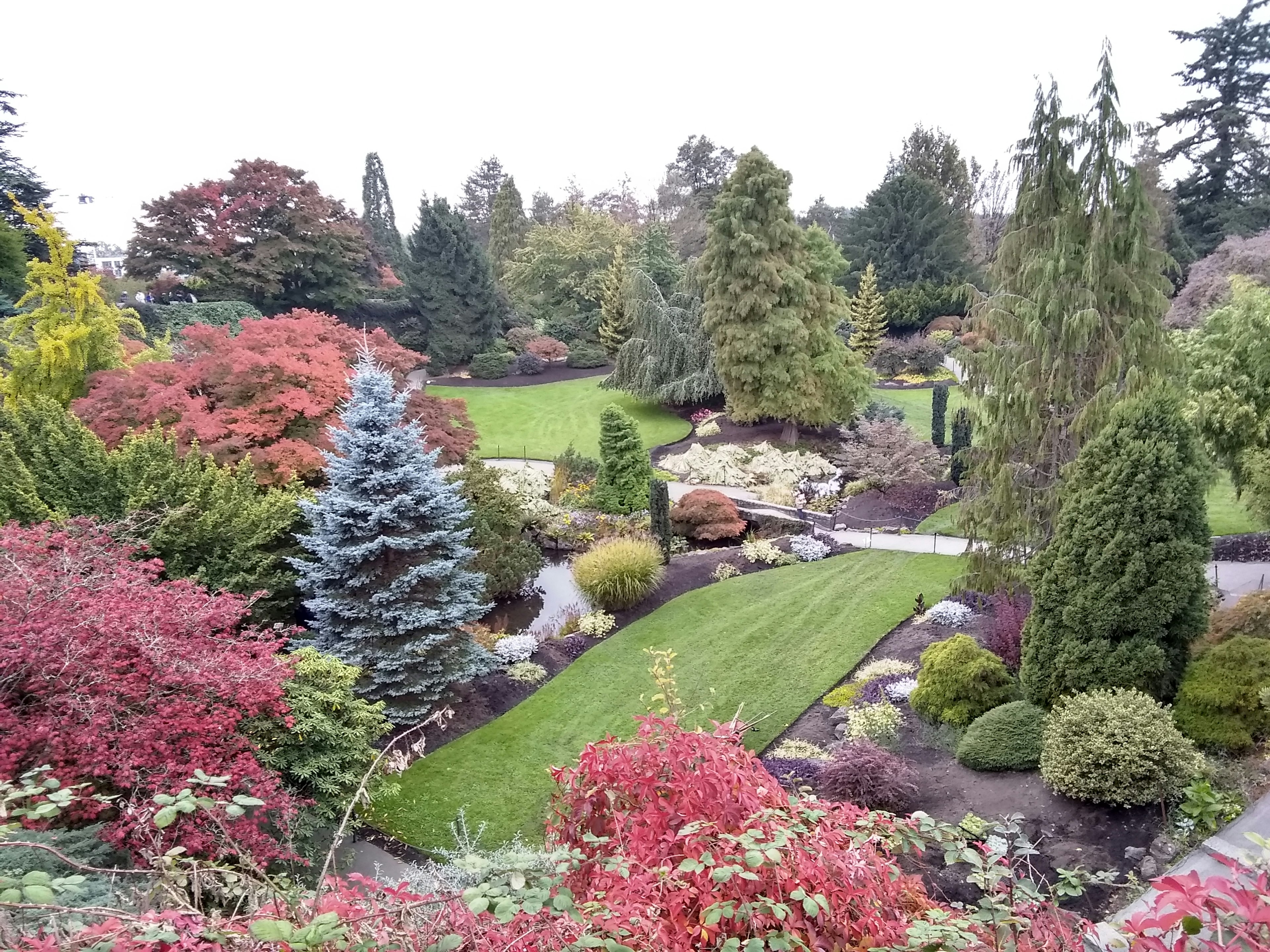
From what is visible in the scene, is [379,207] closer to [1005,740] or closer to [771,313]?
[771,313]

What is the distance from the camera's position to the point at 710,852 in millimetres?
2594

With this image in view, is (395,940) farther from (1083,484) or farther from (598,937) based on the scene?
(1083,484)

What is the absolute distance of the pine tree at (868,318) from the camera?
33.6 metres

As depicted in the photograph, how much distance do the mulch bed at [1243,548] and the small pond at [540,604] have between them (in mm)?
11433

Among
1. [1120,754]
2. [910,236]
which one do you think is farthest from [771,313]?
[910,236]

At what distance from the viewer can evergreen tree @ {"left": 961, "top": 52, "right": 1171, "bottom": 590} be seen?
8547 mm

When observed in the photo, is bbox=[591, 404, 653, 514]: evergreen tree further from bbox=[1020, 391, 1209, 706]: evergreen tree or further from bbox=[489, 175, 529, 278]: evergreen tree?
bbox=[489, 175, 529, 278]: evergreen tree

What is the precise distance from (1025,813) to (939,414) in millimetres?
16058

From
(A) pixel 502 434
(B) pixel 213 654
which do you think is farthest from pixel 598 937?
(A) pixel 502 434

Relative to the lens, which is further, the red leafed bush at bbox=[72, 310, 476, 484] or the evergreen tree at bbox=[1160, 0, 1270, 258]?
the evergreen tree at bbox=[1160, 0, 1270, 258]

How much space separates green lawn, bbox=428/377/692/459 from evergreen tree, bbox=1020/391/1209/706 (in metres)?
15.2

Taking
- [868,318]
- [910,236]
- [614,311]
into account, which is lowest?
[868,318]

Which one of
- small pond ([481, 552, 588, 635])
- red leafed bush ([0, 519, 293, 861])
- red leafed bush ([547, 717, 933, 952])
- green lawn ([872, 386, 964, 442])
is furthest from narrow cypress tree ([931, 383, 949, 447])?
red leafed bush ([547, 717, 933, 952])

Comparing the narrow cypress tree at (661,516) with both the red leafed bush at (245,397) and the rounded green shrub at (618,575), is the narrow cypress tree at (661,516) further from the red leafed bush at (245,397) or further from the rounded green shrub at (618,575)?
the red leafed bush at (245,397)
